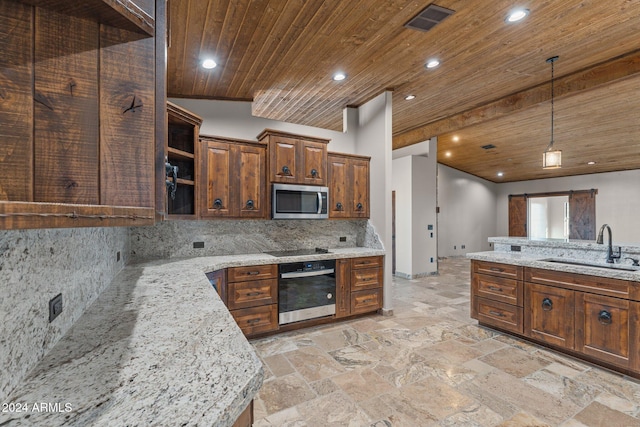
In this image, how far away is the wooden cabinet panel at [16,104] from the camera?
461 millimetres

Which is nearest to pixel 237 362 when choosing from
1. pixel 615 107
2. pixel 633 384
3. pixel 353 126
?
pixel 633 384

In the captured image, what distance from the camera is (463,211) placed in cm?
1051

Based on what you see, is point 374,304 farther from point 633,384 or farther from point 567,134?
point 567,134

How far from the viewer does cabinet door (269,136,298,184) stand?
3497 mm

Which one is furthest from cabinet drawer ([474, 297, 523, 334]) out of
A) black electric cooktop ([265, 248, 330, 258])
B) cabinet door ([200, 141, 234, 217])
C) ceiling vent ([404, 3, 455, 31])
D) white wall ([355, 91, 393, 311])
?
cabinet door ([200, 141, 234, 217])

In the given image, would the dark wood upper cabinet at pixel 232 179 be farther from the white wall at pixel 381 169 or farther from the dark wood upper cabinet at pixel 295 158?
the white wall at pixel 381 169

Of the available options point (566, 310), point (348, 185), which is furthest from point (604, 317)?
point (348, 185)

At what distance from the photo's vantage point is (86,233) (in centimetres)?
145

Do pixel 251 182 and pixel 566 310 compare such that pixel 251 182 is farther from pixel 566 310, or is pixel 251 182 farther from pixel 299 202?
pixel 566 310

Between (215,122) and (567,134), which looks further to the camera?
(567,134)

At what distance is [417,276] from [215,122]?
528cm

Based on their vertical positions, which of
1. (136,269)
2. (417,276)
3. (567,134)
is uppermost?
(567,134)

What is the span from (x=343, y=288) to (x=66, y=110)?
3.46m

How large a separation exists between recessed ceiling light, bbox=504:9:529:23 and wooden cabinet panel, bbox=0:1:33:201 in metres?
3.23
